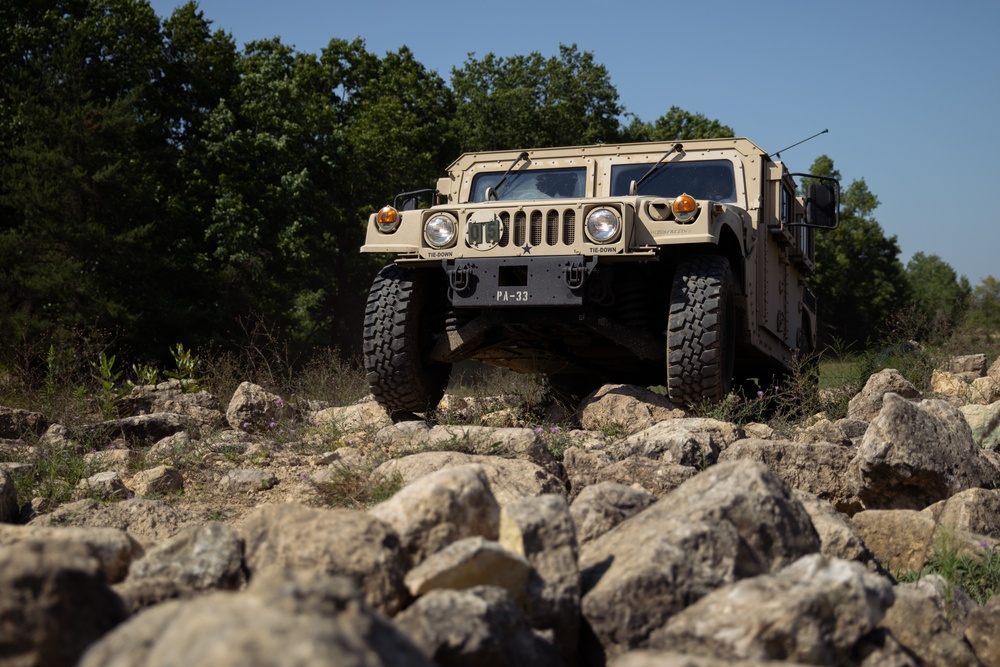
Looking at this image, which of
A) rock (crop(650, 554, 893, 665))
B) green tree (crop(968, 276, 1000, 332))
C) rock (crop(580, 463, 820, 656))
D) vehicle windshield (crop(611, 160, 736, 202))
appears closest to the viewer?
rock (crop(650, 554, 893, 665))

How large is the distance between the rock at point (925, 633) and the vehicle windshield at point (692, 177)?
18.1 feet

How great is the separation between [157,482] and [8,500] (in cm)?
76

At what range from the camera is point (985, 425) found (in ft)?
22.1

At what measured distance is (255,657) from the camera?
1609 millimetres

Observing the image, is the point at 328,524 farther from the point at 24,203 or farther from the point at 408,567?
the point at 24,203

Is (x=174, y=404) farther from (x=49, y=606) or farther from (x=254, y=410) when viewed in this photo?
(x=49, y=606)

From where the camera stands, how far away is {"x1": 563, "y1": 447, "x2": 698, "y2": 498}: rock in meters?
4.85

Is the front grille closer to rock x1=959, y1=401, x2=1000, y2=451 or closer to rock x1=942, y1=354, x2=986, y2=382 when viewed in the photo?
rock x1=959, y1=401, x2=1000, y2=451

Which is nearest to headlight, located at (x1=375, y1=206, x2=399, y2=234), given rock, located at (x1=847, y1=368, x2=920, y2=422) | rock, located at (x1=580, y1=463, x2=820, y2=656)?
rock, located at (x1=847, y1=368, x2=920, y2=422)

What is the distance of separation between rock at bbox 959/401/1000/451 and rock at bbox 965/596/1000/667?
355cm

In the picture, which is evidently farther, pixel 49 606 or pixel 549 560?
pixel 549 560

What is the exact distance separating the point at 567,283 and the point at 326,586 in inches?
193

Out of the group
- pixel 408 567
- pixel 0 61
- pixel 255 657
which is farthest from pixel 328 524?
pixel 0 61

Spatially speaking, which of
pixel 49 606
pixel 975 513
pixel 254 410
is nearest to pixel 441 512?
pixel 49 606
